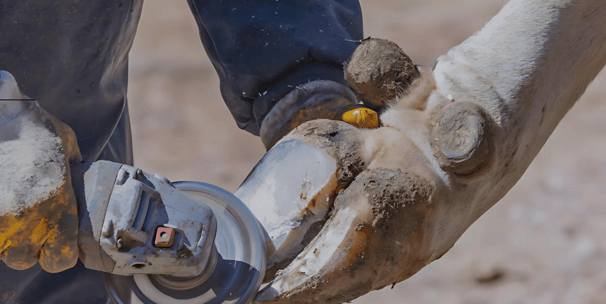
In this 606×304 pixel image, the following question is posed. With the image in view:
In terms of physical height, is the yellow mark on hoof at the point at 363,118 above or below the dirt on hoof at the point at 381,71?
below

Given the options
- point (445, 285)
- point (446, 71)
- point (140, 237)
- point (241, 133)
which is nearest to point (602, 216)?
point (445, 285)

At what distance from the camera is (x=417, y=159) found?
978 millimetres

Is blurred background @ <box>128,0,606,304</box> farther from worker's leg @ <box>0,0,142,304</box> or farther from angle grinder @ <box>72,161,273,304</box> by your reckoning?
angle grinder @ <box>72,161,273,304</box>

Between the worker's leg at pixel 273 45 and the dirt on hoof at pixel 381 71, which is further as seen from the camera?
the worker's leg at pixel 273 45

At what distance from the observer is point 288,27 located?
1.37 m

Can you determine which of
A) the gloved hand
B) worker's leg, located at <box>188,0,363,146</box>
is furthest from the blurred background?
the gloved hand

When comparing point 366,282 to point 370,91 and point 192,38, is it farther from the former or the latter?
point 192,38

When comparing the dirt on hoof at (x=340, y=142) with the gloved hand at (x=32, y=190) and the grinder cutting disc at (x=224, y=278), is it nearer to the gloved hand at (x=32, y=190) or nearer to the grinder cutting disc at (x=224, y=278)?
the grinder cutting disc at (x=224, y=278)

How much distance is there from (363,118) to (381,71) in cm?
7

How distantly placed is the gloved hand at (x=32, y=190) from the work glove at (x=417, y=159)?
0.25m

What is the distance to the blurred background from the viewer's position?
2.51m

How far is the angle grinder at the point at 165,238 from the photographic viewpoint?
0.92m

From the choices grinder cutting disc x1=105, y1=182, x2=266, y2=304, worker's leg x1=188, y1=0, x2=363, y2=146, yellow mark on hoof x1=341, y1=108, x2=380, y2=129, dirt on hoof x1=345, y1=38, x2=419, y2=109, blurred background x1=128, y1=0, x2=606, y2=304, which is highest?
dirt on hoof x1=345, y1=38, x2=419, y2=109

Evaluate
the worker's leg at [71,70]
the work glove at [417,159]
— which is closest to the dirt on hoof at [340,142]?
the work glove at [417,159]
